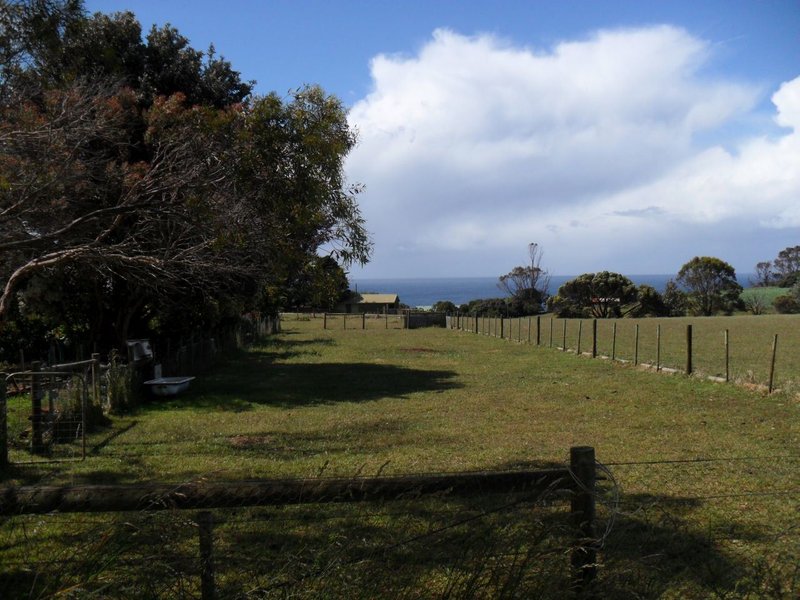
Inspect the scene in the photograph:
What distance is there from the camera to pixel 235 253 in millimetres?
12508

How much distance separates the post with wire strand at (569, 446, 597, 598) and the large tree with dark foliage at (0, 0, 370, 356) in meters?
6.08

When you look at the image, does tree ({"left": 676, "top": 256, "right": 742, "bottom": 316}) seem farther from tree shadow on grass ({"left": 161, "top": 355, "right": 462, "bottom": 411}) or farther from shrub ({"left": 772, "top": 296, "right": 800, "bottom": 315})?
tree shadow on grass ({"left": 161, "top": 355, "right": 462, "bottom": 411})

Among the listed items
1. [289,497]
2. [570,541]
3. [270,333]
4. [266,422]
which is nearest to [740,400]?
[266,422]

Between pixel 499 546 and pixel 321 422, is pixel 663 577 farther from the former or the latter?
pixel 321 422

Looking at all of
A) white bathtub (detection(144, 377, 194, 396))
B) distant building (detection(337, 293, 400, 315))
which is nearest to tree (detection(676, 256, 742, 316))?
distant building (detection(337, 293, 400, 315))

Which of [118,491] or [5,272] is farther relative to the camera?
[5,272]

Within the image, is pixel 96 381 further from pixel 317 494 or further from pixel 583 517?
pixel 583 517

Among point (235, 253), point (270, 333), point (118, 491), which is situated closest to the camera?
point (118, 491)

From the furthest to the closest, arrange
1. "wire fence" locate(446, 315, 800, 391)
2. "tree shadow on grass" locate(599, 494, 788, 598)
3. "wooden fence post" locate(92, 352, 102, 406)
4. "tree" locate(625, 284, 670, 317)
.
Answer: "tree" locate(625, 284, 670, 317) < "wire fence" locate(446, 315, 800, 391) < "wooden fence post" locate(92, 352, 102, 406) < "tree shadow on grass" locate(599, 494, 788, 598)

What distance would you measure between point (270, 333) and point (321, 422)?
95.2ft

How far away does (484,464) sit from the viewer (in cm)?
814

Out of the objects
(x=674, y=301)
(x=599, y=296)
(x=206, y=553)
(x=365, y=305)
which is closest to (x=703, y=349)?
(x=206, y=553)

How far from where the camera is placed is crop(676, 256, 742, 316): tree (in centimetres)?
6303

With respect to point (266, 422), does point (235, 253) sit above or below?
above
